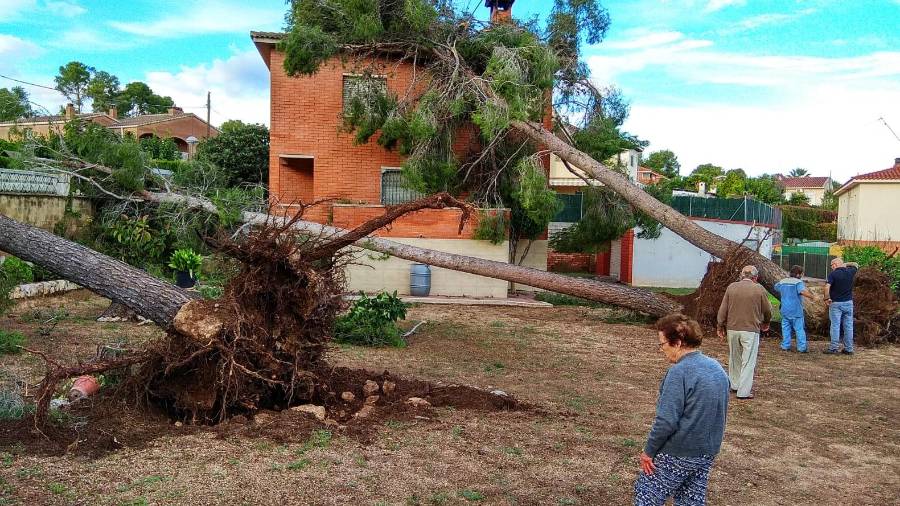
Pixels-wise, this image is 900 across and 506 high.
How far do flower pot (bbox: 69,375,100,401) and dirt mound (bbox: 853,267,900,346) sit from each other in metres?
12.6

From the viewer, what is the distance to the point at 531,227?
63.3ft

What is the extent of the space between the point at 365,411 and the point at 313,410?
1.75 ft

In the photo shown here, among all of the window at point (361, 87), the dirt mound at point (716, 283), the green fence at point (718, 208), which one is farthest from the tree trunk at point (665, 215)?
the green fence at point (718, 208)

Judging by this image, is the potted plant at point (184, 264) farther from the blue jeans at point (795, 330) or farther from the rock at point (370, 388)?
the blue jeans at point (795, 330)

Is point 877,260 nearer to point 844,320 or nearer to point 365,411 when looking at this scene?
point 844,320

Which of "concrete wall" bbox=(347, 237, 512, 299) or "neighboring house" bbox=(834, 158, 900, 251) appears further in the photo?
"neighboring house" bbox=(834, 158, 900, 251)

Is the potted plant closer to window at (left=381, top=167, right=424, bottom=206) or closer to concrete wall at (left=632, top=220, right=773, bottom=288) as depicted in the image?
window at (left=381, top=167, right=424, bottom=206)

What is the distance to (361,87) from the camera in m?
18.4

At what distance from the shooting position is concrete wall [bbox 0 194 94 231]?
15.4 metres

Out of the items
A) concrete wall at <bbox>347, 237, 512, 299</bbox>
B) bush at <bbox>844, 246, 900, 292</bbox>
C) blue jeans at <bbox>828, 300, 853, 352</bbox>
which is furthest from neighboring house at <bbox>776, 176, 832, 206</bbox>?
blue jeans at <bbox>828, 300, 853, 352</bbox>

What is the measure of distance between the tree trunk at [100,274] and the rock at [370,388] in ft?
6.57

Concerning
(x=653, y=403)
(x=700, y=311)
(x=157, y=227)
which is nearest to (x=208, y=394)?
(x=653, y=403)

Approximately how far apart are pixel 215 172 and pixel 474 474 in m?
13.8

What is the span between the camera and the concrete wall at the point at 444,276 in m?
18.2
